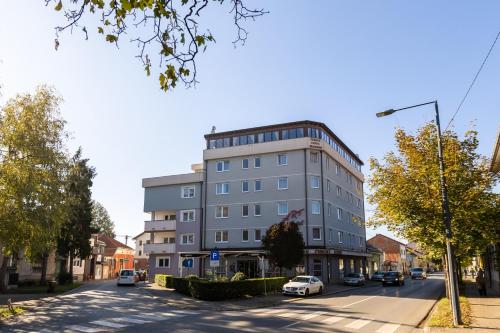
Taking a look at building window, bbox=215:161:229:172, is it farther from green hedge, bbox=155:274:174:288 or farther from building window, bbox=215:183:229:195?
green hedge, bbox=155:274:174:288

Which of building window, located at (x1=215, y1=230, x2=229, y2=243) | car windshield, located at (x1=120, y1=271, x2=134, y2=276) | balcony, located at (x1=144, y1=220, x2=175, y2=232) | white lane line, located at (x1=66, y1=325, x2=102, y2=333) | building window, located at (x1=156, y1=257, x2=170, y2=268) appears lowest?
white lane line, located at (x1=66, y1=325, x2=102, y2=333)

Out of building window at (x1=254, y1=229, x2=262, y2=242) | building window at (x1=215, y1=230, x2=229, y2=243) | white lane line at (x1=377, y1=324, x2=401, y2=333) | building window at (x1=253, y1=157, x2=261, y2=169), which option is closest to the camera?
white lane line at (x1=377, y1=324, x2=401, y2=333)

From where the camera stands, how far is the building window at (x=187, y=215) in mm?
51281

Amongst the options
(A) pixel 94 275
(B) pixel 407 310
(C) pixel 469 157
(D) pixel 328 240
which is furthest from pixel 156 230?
(C) pixel 469 157

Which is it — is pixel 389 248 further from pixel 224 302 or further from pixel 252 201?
pixel 224 302

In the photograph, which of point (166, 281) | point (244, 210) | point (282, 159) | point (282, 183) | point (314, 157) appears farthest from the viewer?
point (244, 210)

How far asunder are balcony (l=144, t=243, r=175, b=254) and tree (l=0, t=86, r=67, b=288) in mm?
22962

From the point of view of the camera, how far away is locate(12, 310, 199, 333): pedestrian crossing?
52.1 feet

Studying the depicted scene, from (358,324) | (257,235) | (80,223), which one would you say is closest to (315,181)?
(257,235)

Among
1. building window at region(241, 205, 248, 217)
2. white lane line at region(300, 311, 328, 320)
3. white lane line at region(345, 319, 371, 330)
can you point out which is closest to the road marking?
white lane line at region(300, 311, 328, 320)

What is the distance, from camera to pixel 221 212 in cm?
4991

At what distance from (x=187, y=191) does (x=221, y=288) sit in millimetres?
26339

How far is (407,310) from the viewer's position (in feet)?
69.9

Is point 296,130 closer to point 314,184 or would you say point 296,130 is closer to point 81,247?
point 314,184
